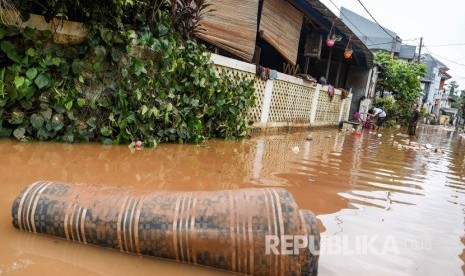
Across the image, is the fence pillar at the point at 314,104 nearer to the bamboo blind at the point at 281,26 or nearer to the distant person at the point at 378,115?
the bamboo blind at the point at 281,26

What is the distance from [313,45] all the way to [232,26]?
4854mm

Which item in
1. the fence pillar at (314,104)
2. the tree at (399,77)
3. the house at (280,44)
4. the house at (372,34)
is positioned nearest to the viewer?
the house at (280,44)

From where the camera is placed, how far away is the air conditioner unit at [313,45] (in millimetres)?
11695

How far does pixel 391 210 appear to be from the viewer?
3.31 metres

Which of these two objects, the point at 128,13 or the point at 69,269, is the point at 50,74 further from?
the point at 69,269

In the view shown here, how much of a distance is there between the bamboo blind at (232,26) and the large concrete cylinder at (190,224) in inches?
214

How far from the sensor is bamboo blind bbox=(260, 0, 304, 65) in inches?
351

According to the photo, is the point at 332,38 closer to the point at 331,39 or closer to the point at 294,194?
the point at 331,39

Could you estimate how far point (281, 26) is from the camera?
31.4ft

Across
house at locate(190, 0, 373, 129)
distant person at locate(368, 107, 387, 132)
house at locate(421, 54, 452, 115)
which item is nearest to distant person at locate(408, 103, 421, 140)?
distant person at locate(368, 107, 387, 132)

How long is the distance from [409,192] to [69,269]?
3.75 m

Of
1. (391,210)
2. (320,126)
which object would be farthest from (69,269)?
(320,126)

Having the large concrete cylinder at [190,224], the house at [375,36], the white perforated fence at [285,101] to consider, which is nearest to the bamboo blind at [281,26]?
the white perforated fence at [285,101]

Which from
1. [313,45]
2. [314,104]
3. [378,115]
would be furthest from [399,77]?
[313,45]
